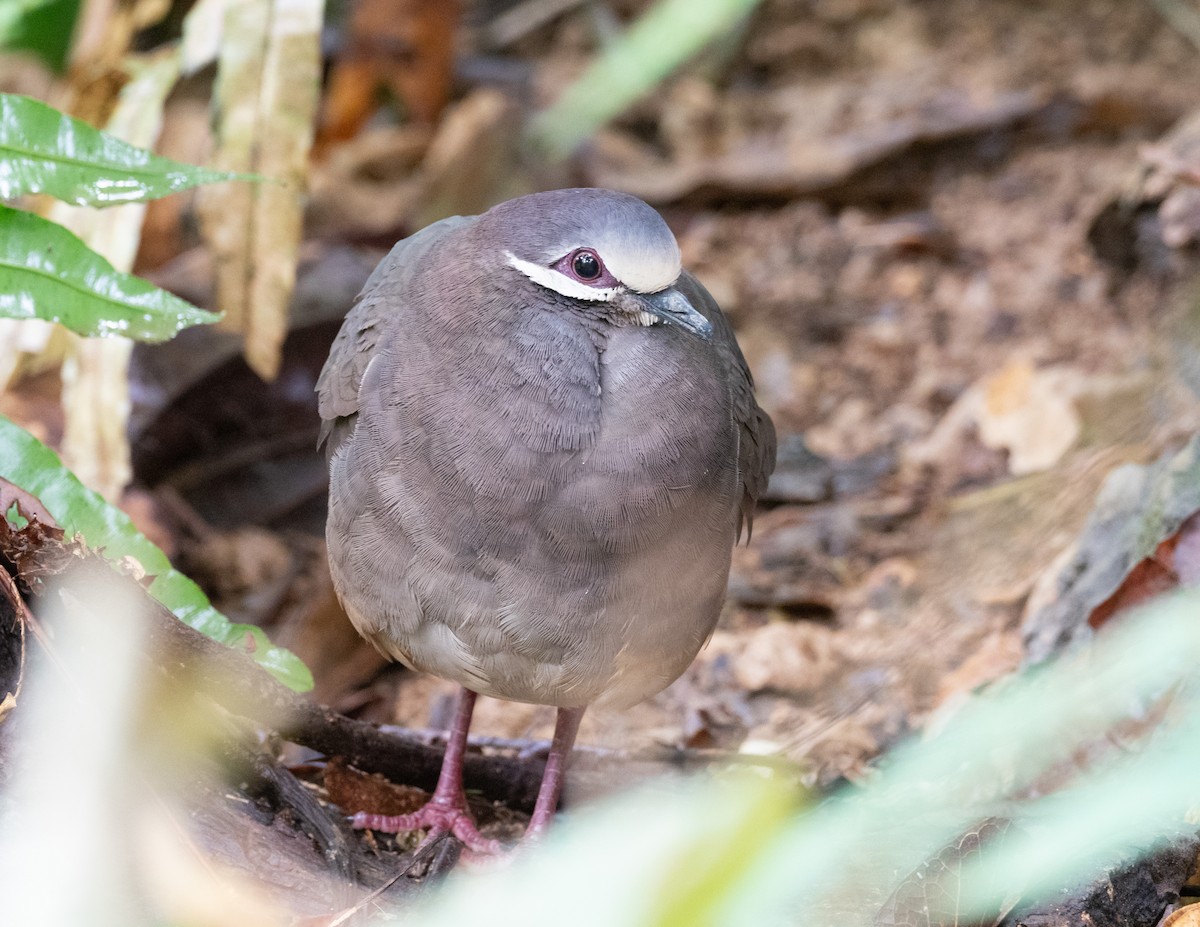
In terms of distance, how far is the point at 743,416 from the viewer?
11.9ft

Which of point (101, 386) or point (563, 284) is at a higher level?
point (563, 284)

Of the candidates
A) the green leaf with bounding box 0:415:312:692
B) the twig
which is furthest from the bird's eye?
the twig

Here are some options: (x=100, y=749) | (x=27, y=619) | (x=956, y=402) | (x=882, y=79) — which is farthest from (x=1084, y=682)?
(x=882, y=79)

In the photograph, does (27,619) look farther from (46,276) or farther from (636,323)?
(636,323)

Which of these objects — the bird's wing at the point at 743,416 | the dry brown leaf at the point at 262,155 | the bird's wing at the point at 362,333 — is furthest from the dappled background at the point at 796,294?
the bird's wing at the point at 362,333

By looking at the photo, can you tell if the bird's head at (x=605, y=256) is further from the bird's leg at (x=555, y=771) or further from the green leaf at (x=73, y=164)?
the bird's leg at (x=555, y=771)

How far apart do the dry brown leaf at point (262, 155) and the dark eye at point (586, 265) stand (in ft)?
5.92

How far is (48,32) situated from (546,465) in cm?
487

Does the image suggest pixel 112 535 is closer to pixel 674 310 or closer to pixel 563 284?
pixel 563 284

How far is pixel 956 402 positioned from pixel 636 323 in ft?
9.95

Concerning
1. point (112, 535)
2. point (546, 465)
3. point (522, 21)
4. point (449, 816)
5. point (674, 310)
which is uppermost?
point (674, 310)

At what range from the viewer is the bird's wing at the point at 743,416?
362 centimetres

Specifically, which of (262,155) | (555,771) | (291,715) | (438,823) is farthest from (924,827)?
(262,155)

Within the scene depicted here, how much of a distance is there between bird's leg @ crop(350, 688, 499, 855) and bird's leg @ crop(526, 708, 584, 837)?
0.44 ft
